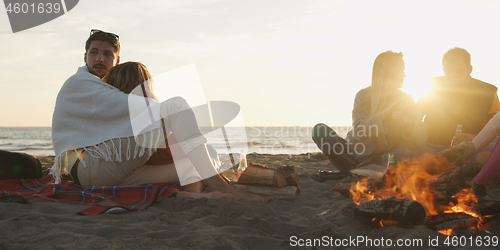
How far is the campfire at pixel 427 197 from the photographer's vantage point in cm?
179

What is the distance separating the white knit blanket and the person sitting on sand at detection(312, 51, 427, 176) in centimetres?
254

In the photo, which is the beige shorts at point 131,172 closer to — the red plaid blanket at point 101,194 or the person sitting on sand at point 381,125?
Answer: the red plaid blanket at point 101,194

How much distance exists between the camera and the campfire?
1.79m

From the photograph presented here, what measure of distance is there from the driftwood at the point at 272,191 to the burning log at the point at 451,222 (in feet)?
3.84

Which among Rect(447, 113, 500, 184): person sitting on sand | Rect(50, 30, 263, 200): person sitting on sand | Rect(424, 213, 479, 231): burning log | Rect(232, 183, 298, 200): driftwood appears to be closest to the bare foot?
Rect(50, 30, 263, 200): person sitting on sand

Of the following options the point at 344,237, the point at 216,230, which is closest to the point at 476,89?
the point at 344,237

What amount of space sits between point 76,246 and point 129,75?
5.42ft

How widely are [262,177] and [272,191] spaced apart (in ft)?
0.57

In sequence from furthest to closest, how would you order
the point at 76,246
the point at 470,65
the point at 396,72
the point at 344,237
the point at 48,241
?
the point at 470,65
the point at 396,72
the point at 344,237
the point at 48,241
the point at 76,246

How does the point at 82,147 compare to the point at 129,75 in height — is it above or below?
below

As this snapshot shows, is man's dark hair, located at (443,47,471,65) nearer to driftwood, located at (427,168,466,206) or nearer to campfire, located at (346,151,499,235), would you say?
campfire, located at (346,151,499,235)

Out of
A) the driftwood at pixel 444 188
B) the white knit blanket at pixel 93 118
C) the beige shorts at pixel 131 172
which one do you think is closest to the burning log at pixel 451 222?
the driftwood at pixel 444 188

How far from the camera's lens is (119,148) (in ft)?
8.07

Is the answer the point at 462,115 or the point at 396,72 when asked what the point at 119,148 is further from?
the point at 462,115
